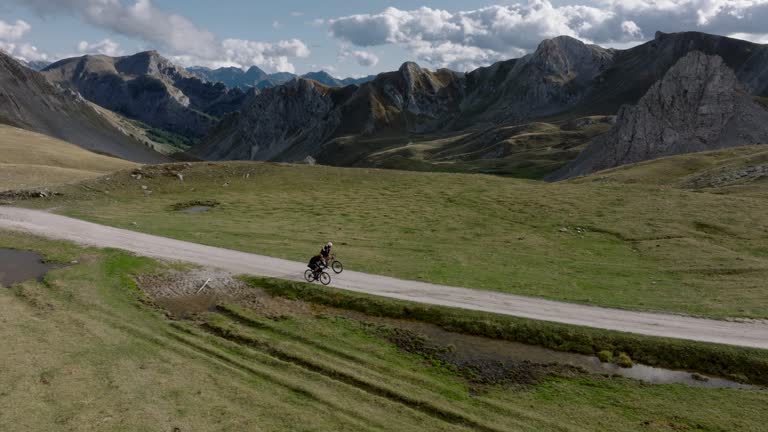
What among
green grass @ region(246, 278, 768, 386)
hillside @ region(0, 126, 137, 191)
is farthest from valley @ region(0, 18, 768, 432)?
hillside @ region(0, 126, 137, 191)

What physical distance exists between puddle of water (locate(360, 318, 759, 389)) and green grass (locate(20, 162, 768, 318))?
23.4 feet

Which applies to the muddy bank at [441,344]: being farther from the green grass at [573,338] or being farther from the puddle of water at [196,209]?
the puddle of water at [196,209]

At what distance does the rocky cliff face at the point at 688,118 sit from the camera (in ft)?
413

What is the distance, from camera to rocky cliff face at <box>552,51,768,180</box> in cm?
12588

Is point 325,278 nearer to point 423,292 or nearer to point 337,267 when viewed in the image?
point 337,267

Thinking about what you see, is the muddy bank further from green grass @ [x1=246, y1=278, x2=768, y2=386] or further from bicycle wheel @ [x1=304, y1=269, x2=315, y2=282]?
bicycle wheel @ [x1=304, y1=269, x2=315, y2=282]

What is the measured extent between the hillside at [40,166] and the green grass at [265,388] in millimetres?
53332

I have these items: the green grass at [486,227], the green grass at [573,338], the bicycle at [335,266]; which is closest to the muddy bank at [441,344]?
the green grass at [573,338]

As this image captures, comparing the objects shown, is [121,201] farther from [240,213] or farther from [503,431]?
[503,431]

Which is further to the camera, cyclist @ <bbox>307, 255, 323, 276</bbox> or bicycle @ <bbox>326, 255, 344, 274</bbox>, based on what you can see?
bicycle @ <bbox>326, 255, 344, 274</bbox>

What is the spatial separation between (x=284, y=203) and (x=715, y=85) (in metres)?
123

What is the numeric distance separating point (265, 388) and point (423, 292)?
14829 millimetres

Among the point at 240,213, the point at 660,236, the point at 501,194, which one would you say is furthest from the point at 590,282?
the point at 240,213

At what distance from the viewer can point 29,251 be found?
38.1 meters
